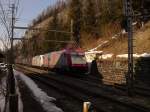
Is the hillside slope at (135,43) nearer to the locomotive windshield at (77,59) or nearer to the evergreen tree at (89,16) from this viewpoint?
the locomotive windshield at (77,59)

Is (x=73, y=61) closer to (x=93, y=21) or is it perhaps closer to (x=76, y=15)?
(x=93, y=21)

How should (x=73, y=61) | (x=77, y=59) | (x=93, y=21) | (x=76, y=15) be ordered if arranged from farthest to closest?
1. (x=76, y=15)
2. (x=93, y=21)
3. (x=77, y=59)
4. (x=73, y=61)

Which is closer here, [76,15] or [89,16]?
Answer: [89,16]

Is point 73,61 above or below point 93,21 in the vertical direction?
below

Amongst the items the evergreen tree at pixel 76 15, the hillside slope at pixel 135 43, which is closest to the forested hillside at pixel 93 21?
the evergreen tree at pixel 76 15

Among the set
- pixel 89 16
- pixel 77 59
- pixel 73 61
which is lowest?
pixel 73 61

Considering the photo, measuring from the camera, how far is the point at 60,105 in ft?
57.7

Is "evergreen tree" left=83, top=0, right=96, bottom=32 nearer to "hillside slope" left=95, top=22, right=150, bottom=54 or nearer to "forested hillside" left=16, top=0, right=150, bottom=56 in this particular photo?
"forested hillside" left=16, top=0, right=150, bottom=56

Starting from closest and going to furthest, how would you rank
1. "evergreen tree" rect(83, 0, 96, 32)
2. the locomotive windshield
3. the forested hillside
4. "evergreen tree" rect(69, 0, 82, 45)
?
1. the locomotive windshield
2. the forested hillside
3. "evergreen tree" rect(83, 0, 96, 32)
4. "evergreen tree" rect(69, 0, 82, 45)

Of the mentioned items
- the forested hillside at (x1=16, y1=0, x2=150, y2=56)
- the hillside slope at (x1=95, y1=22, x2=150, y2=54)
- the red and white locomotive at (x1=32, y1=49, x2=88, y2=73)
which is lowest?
the red and white locomotive at (x1=32, y1=49, x2=88, y2=73)

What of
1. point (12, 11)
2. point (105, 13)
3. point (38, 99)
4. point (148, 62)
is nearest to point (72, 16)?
point (105, 13)

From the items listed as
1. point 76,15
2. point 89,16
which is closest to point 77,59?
point 89,16

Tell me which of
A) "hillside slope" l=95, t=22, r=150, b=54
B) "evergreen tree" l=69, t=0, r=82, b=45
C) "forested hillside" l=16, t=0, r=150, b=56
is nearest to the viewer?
Result: "hillside slope" l=95, t=22, r=150, b=54

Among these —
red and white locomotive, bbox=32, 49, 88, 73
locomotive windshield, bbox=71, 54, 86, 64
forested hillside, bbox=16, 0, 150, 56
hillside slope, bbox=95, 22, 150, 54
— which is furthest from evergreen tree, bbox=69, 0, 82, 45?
locomotive windshield, bbox=71, 54, 86, 64
